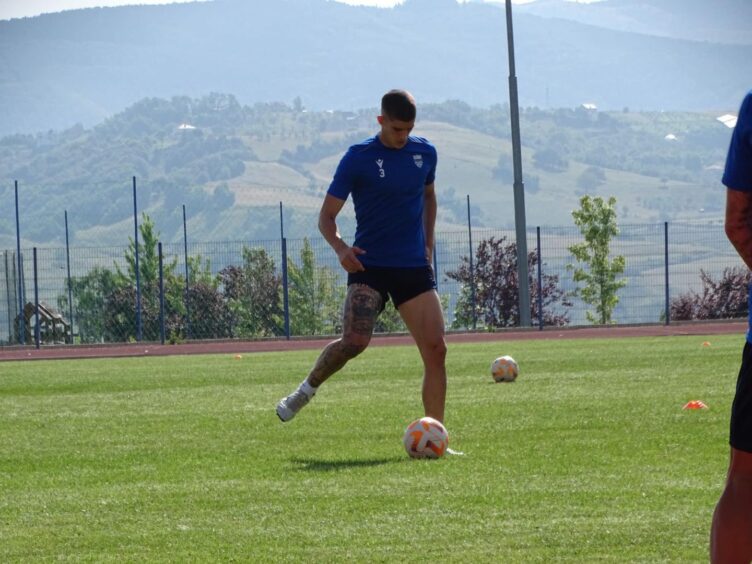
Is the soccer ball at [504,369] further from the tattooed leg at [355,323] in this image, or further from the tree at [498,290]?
the tree at [498,290]

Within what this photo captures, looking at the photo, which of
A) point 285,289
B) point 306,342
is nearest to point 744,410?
point 306,342

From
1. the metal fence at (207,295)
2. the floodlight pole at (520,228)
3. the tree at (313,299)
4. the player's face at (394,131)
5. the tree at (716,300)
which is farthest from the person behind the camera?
the tree at (716,300)

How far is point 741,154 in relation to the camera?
467 cm

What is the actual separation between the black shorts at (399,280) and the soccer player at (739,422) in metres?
5.05

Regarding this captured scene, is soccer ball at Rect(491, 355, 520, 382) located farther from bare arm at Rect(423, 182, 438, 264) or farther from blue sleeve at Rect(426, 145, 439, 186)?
blue sleeve at Rect(426, 145, 439, 186)

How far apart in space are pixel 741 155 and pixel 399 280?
527 cm

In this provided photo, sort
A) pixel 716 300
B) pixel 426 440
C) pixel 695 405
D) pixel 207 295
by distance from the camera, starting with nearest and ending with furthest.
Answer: pixel 426 440 < pixel 695 405 < pixel 207 295 < pixel 716 300

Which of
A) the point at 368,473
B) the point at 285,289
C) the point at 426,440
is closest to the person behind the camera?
the point at 368,473

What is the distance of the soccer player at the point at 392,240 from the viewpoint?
970cm

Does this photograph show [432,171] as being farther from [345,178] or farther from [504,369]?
[504,369]

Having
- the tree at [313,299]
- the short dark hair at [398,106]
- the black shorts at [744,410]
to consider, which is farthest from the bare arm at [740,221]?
the tree at [313,299]

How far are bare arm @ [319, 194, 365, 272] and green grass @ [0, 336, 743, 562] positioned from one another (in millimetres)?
1245

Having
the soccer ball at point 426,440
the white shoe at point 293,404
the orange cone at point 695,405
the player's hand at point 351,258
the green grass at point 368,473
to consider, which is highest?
the player's hand at point 351,258

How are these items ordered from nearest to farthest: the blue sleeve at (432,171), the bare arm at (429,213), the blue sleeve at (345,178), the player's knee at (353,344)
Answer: the blue sleeve at (345,178) → the blue sleeve at (432,171) → the player's knee at (353,344) → the bare arm at (429,213)
